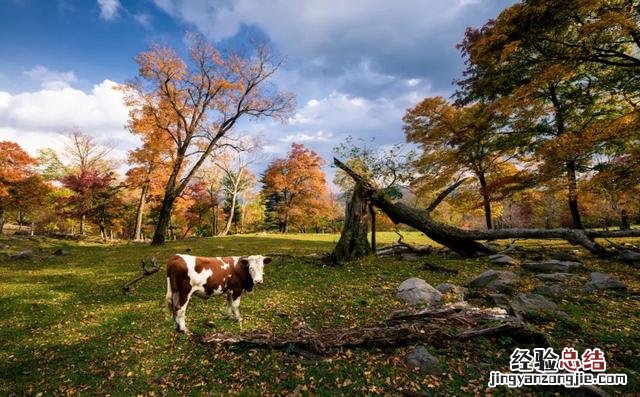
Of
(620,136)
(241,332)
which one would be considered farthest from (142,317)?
(620,136)

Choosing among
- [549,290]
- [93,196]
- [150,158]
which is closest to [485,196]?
[549,290]

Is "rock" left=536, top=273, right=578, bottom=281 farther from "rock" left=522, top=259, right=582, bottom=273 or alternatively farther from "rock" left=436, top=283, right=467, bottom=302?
"rock" left=436, top=283, right=467, bottom=302

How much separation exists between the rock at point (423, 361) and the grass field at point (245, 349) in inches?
6.7

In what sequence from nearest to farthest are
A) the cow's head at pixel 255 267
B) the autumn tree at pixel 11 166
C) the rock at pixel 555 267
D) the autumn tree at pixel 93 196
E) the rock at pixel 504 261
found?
the cow's head at pixel 255 267, the rock at pixel 555 267, the rock at pixel 504 261, the autumn tree at pixel 11 166, the autumn tree at pixel 93 196

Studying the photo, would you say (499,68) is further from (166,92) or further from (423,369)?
(166,92)

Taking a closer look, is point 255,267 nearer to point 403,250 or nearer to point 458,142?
point 403,250

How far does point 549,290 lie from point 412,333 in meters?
6.68

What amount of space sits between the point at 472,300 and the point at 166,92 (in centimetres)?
2941

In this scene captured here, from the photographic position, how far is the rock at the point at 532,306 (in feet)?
26.7

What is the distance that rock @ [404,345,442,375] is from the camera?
6109mm

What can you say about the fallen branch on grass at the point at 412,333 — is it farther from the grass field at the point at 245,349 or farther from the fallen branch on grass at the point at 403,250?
the fallen branch on grass at the point at 403,250

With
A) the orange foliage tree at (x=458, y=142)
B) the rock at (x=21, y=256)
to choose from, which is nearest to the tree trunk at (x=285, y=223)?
the orange foliage tree at (x=458, y=142)

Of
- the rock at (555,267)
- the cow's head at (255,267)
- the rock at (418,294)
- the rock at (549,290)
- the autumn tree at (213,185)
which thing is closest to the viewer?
the cow's head at (255,267)

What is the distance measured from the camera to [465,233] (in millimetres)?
18500
